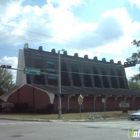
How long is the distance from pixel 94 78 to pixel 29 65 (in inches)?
655

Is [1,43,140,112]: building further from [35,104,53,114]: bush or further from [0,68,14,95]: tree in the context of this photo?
[0,68,14,95]: tree

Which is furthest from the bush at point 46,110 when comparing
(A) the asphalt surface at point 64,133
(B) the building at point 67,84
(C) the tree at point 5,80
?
(A) the asphalt surface at point 64,133

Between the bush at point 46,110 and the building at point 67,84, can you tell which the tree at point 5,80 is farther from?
the bush at point 46,110

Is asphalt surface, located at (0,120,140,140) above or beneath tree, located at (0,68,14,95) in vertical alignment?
beneath

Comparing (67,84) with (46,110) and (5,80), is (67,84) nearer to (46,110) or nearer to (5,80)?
(46,110)

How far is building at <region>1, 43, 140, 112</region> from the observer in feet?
169

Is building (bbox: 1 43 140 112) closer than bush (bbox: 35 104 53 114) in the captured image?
No

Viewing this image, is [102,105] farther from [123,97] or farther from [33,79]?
[33,79]

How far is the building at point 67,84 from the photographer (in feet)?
169

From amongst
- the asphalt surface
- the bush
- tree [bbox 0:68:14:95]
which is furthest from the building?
the asphalt surface

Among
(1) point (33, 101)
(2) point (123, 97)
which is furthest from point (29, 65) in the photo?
(2) point (123, 97)

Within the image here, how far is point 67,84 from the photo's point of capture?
58594mm

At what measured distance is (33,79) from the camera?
54094mm

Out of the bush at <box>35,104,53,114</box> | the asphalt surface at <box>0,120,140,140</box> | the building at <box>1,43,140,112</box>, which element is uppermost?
the building at <box>1,43,140,112</box>
